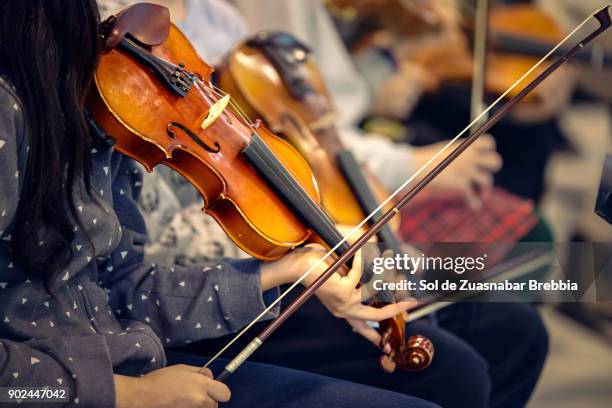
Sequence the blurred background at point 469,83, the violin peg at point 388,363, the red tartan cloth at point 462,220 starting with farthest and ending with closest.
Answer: the blurred background at point 469,83, the red tartan cloth at point 462,220, the violin peg at point 388,363

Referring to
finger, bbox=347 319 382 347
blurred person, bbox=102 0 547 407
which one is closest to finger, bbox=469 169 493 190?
blurred person, bbox=102 0 547 407

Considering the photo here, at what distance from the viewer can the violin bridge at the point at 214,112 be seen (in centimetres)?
81

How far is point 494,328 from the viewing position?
1176mm

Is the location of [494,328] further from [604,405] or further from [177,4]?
[177,4]

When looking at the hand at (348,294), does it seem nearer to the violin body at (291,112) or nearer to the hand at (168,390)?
the hand at (168,390)

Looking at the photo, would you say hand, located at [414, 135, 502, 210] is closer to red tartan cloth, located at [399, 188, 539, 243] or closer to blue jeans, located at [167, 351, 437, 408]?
red tartan cloth, located at [399, 188, 539, 243]

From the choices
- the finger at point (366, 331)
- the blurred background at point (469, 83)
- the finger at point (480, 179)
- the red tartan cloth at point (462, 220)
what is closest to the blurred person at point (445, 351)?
the finger at point (366, 331)

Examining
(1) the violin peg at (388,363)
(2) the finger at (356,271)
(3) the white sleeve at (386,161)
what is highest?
(2) the finger at (356,271)

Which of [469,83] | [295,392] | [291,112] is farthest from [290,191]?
[469,83]

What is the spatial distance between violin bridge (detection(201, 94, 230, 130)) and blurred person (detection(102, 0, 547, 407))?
0.23 meters

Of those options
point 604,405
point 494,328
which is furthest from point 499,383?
point 604,405

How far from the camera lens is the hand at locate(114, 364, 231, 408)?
729 millimetres

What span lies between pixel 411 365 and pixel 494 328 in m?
0.35

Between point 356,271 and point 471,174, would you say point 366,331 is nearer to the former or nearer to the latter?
point 356,271
